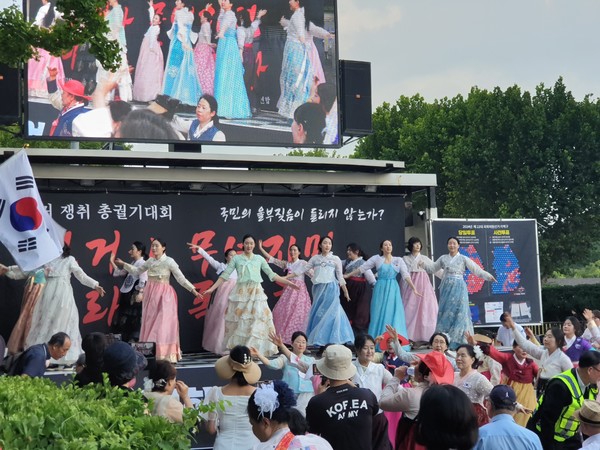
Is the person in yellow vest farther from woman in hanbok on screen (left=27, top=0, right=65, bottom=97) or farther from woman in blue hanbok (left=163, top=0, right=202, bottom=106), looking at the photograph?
woman in hanbok on screen (left=27, top=0, right=65, bottom=97)

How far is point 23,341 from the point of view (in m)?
11.0

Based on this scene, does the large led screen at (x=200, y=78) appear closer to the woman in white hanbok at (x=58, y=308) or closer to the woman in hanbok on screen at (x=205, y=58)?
the woman in hanbok on screen at (x=205, y=58)

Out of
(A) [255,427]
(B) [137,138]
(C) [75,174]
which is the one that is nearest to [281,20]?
(B) [137,138]

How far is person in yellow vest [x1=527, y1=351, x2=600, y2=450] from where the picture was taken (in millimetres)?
6316

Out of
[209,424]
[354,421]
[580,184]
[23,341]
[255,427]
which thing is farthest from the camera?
[580,184]

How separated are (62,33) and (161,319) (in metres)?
3.74

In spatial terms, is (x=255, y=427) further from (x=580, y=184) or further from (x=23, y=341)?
(x=580, y=184)

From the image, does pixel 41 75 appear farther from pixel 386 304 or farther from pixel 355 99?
pixel 386 304

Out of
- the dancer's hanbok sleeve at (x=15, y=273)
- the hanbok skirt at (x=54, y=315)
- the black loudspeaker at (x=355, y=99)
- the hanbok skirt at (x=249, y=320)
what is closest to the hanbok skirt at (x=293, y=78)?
the black loudspeaker at (x=355, y=99)

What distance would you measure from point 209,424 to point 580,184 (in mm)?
23951

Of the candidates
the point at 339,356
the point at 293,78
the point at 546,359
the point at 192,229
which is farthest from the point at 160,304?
the point at 339,356

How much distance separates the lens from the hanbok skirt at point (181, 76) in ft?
42.0

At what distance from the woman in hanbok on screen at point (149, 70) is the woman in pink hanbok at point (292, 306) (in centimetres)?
257

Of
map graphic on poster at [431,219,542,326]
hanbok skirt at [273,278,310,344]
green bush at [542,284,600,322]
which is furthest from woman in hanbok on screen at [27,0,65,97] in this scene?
green bush at [542,284,600,322]
